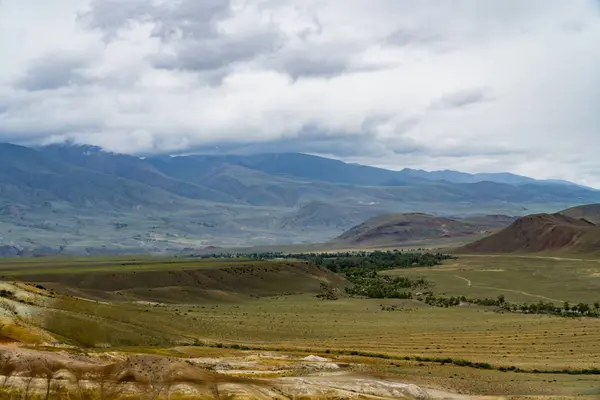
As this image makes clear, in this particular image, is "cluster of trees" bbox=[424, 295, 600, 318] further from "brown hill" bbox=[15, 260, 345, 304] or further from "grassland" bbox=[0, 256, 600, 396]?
"brown hill" bbox=[15, 260, 345, 304]

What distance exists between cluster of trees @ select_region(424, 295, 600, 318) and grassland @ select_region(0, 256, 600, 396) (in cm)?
540

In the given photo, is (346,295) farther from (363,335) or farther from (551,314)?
(363,335)

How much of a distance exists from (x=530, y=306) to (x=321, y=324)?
45.1m

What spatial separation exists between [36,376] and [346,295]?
109021mm

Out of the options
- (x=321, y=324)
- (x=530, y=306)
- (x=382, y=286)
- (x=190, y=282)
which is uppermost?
(x=530, y=306)

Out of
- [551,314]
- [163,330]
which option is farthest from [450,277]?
[163,330]

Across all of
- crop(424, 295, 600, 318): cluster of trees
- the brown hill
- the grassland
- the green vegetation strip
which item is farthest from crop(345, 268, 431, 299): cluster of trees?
the green vegetation strip

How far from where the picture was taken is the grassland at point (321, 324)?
67.0 metres

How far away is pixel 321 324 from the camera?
10094cm

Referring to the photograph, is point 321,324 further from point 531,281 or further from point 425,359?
point 531,281

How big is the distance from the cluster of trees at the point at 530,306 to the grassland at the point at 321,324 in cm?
540

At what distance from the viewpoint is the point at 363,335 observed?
90.6m

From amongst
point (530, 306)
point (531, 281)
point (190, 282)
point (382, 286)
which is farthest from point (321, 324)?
point (531, 281)

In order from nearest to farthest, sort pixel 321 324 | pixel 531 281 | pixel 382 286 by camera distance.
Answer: pixel 321 324, pixel 382 286, pixel 531 281
